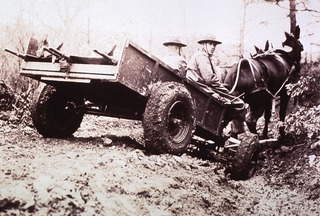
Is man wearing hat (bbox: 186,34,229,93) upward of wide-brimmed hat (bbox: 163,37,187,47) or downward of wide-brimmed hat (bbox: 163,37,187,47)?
downward

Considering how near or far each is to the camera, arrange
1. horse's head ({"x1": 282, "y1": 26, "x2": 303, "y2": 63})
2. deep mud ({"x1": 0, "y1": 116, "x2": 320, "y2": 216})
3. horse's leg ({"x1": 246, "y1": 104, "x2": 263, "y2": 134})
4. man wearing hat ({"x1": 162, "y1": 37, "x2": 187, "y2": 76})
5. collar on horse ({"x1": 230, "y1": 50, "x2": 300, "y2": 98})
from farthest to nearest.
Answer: horse's head ({"x1": 282, "y1": 26, "x2": 303, "y2": 63}), horse's leg ({"x1": 246, "y1": 104, "x2": 263, "y2": 134}), collar on horse ({"x1": 230, "y1": 50, "x2": 300, "y2": 98}), man wearing hat ({"x1": 162, "y1": 37, "x2": 187, "y2": 76}), deep mud ({"x1": 0, "y1": 116, "x2": 320, "y2": 216})

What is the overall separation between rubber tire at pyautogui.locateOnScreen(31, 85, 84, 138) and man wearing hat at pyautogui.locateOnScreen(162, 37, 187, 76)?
1.34 m

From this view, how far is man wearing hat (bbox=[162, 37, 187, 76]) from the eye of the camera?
503 cm

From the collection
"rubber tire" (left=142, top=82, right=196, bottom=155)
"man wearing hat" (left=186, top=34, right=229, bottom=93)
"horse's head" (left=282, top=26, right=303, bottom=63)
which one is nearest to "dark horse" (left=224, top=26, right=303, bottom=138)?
"horse's head" (left=282, top=26, right=303, bottom=63)

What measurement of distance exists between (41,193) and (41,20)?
5.05m

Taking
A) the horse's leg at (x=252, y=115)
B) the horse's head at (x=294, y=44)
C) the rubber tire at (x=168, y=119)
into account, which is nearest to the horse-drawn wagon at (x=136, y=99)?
the rubber tire at (x=168, y=119)

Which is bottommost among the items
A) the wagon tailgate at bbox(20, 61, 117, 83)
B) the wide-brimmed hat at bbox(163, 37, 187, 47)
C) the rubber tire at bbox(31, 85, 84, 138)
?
the rubber tire at bbox(31, 85, 84, 138)

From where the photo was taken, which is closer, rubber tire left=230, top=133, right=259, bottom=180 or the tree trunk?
rubber tire left=230, top=133, right=259, bottom=180

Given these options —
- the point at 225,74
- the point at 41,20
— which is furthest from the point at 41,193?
the point at 41,20

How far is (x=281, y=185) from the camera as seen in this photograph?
4.29m

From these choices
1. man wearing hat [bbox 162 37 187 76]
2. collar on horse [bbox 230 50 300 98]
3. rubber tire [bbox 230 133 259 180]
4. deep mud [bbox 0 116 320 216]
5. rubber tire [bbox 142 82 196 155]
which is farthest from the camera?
collar on horse [bbox 230 50 300 98]

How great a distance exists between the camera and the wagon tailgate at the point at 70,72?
359cm

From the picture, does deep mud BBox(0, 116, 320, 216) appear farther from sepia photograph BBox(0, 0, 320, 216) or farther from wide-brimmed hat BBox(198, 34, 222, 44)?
wide-brimmed hat BBox(198, 34, 222, 44)

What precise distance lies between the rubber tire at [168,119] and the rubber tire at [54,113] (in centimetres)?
139
